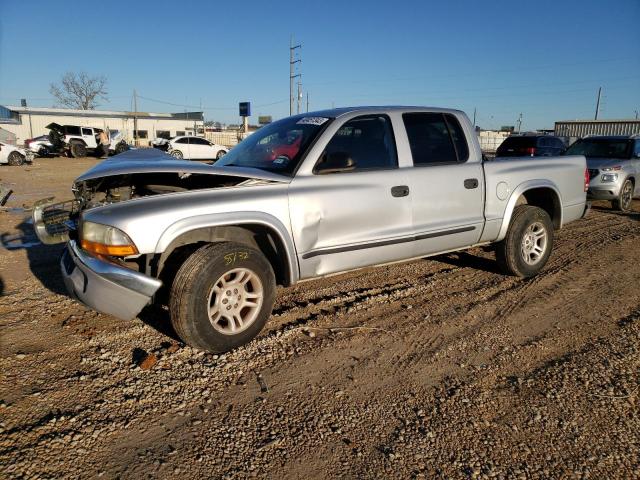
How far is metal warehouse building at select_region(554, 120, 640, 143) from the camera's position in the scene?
35.2m

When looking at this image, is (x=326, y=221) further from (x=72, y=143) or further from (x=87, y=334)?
(x=72, y=143)

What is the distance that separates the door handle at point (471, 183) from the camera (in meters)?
4.36

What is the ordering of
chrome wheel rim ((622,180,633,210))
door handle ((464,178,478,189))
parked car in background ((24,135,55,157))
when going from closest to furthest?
door handle ((464,178,478,189)) → chrome wheel rim ((622,180,633,210)) → parked car in background ((24,135,55,157))

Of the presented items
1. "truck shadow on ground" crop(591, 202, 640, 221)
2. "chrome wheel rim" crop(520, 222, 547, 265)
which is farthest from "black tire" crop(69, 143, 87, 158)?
"chrome wheel rim" crop(520, 222, 547, 265)

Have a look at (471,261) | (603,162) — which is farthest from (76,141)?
(471,261)

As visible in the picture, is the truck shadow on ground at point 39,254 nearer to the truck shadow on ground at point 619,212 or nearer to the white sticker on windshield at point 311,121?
the white sticker on windshield at point 311,121

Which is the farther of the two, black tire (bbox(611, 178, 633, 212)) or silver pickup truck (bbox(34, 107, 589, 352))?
black tire (bbox(611, 178, 633, 212))

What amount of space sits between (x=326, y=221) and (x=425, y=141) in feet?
4.69

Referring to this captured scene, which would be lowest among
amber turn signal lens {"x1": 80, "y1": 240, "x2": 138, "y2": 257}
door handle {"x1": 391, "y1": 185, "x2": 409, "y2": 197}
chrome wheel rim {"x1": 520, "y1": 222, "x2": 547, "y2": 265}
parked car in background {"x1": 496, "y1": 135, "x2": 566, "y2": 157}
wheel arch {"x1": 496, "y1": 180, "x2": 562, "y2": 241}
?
chrome wheel rim {"x1": 520, "y1": 222, "x2": 547, "y2": 265}

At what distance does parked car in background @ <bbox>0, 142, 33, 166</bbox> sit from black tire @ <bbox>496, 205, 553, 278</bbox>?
22552mm

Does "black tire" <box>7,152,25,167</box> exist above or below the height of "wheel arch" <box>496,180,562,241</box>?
above

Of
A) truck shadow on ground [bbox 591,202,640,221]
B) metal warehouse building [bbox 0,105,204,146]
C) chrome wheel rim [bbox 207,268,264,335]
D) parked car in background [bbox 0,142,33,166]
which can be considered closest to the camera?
chrome wheel rim [bbox 207,268,264,335]

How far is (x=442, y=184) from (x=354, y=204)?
3.35ft

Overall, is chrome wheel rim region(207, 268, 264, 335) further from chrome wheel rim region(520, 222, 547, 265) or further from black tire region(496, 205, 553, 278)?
chrome wheel rim region(520, 222, 547, 265)
